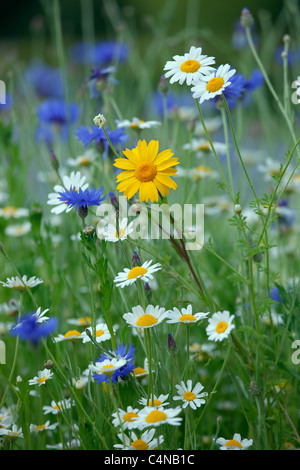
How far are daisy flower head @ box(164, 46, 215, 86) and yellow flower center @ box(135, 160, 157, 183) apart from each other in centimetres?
8

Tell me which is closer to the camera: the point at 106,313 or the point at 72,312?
the point at 106,313

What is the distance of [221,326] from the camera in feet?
1.55

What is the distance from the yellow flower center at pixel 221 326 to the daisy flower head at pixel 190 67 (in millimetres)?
209

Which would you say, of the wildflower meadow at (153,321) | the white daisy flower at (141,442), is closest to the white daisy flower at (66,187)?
the wildflower meadow at (153,321)

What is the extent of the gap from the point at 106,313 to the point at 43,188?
0.73 m

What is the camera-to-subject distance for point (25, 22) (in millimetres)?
5543

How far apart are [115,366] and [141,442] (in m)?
0.07

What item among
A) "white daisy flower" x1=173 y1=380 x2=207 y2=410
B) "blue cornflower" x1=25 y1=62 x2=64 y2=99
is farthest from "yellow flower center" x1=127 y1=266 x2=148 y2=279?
"blue cornflower" x1=25 y1=62 x2=64 y2=99

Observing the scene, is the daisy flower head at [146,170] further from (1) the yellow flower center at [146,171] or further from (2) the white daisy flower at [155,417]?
(2) the white daisy flower at [155,417]

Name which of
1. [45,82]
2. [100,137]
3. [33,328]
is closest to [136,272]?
[33,328]

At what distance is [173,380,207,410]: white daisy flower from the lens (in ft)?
1.53

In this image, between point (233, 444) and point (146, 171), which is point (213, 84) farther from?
point (233, 444)

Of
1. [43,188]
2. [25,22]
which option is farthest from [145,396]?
[25,22]
